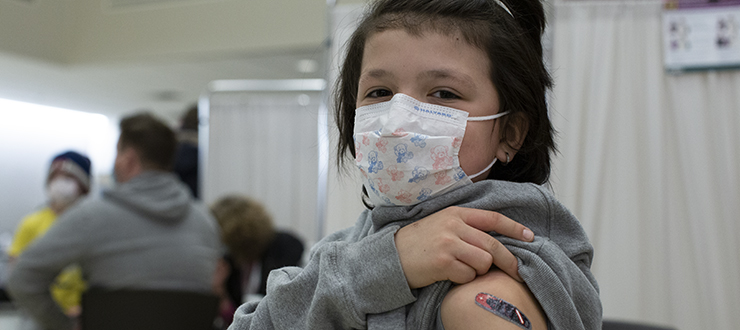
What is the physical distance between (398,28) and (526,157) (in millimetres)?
265

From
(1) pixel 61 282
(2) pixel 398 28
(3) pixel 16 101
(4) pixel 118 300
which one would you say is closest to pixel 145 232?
(4) pixel 118 300

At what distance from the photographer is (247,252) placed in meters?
3.43

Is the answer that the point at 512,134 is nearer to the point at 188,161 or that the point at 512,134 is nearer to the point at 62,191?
the point at 62,191

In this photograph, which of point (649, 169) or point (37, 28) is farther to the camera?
point (37, 28)

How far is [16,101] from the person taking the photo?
7629 millimetres

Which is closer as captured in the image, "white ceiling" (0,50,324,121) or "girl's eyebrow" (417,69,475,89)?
"girl's eyebrow" (417,69,475,89)

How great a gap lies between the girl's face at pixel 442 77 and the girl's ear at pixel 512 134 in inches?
0.6

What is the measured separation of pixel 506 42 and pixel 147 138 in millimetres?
2341

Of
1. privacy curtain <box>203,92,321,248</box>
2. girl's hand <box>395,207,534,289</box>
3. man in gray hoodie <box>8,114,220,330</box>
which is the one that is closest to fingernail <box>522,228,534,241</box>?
girl's hand <box>395,207,534,289</box>

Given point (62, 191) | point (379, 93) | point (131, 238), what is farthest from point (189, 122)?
point (379, 93)

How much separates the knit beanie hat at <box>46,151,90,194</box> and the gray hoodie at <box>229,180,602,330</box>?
3.52m

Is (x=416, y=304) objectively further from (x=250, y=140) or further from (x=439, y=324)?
(x=250, y=140)

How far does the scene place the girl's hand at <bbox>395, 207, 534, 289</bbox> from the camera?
62 centimetres

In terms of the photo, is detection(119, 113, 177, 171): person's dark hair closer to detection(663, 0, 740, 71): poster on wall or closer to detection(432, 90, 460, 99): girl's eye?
detection(432, 90, 460, 99): girl's eye
